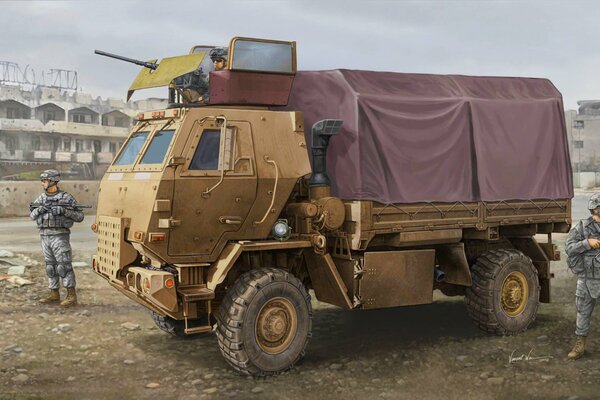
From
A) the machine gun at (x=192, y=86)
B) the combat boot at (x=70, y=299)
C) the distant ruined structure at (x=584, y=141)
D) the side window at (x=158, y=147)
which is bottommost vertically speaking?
the combat boot at (x=70, y=299)

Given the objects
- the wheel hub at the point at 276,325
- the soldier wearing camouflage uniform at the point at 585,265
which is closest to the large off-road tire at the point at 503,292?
the soldier wearing camouflage uniform at the point at 585,265

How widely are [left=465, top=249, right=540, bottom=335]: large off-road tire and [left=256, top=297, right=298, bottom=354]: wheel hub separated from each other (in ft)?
9.41

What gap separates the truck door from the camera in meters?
6.71

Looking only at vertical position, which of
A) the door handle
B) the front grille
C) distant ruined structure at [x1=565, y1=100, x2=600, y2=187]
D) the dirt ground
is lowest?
the dirt ground

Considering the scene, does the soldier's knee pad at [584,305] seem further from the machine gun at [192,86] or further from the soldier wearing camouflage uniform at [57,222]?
the soldier wearing camouflage uniform at [57,222]

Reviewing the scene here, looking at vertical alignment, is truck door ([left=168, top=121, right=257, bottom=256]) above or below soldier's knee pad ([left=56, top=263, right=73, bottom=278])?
above

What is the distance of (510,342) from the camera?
8.23 meters

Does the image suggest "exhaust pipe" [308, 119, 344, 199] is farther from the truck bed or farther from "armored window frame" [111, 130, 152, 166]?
"armored window frame" [111, 130, 152, 166]

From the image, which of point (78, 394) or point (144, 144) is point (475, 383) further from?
point (144, 144)

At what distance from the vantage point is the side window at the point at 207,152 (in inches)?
268

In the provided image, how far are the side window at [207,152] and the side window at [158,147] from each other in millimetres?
330

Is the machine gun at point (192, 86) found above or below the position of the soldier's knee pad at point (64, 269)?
above

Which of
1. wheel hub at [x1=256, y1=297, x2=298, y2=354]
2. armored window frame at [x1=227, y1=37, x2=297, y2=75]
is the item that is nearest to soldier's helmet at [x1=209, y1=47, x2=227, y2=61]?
armored window frame at [x1=227, y1=37, x2=297, y2=75]

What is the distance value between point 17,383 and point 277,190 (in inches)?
131
